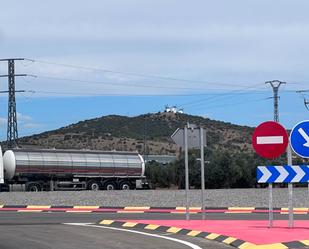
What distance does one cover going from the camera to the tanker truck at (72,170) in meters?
53.8

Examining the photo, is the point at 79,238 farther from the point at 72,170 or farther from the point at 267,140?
the point at 72,170

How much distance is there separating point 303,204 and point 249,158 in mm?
47058

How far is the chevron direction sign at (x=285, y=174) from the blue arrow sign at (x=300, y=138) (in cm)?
96

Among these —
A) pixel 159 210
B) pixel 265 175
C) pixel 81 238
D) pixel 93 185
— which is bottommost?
pixel 93 185

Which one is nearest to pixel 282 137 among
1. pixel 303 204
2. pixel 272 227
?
pixel 272 227

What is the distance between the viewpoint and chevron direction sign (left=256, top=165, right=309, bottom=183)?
15.5 m

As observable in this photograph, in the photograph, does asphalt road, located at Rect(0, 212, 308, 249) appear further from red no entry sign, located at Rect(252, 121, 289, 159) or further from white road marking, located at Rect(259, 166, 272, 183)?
red no entry sign, located at Rect(252, 121, 289, 159)

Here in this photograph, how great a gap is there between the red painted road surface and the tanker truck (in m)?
36.4

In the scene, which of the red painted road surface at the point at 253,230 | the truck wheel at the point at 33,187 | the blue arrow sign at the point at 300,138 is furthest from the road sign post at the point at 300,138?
the truck wheel at the point at 33,187

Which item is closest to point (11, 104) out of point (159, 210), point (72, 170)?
point (72, 170)

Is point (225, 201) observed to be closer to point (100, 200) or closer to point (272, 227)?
point (100, 200)

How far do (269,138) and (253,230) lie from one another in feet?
7.30

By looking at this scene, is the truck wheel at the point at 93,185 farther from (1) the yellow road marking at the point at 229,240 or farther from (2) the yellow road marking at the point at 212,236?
(1) the yellow road marking at the point at 229,240

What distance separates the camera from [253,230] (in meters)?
15.7
